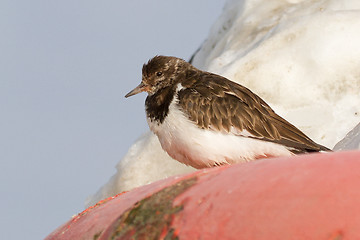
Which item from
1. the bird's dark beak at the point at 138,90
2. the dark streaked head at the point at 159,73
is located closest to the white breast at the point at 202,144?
the dark streaked head at the point at 159,73

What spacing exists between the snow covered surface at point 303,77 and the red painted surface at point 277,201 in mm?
5732

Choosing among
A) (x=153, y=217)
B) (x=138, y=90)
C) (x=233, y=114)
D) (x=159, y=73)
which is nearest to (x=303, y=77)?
(x=159, y=73)

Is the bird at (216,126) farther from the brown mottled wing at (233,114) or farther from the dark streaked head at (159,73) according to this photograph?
the dark streaked head at (159,73)

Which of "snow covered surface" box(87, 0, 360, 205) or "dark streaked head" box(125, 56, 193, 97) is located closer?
"dark streaked head" box(125, 56, 193, 97)

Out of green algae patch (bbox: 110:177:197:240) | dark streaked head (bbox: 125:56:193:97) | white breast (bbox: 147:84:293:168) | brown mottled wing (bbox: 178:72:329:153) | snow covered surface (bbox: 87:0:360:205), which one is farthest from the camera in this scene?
snow covered surface (bbox: 87:0:360:205)

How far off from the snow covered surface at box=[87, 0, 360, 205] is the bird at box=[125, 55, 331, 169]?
80.6 inches

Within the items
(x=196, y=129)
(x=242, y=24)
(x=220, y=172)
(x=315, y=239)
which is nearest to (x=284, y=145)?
(x=196, y=129)

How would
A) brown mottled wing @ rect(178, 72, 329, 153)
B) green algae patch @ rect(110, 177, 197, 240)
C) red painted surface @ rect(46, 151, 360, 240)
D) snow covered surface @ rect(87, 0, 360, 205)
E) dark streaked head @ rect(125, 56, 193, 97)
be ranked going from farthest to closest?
snow covered surface @ rect(87, 0, 360, 205)
dark streaked head @ rect(125, 56, 193, 97)
brown mottled wing @ rect(178, 72, 329, 153)
green algae patch @ rect(110, 177, 197, 240)
red painted surface @ rect(46, 151, 360, 240)

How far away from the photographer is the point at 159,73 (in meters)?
7.80

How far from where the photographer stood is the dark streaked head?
772 cm

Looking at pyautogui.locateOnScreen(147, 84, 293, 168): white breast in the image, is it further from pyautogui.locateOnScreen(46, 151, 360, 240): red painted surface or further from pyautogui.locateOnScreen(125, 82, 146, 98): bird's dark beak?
pyautogui.locateOnScreen(46, 151, 360, 240): red painted surface

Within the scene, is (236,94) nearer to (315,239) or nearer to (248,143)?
(248,143)

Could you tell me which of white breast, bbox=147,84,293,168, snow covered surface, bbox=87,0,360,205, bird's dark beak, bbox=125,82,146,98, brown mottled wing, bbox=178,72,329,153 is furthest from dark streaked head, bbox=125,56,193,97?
snow covered surface, bbox=87,0,360,205

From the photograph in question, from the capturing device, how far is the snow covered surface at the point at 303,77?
9477 mm
